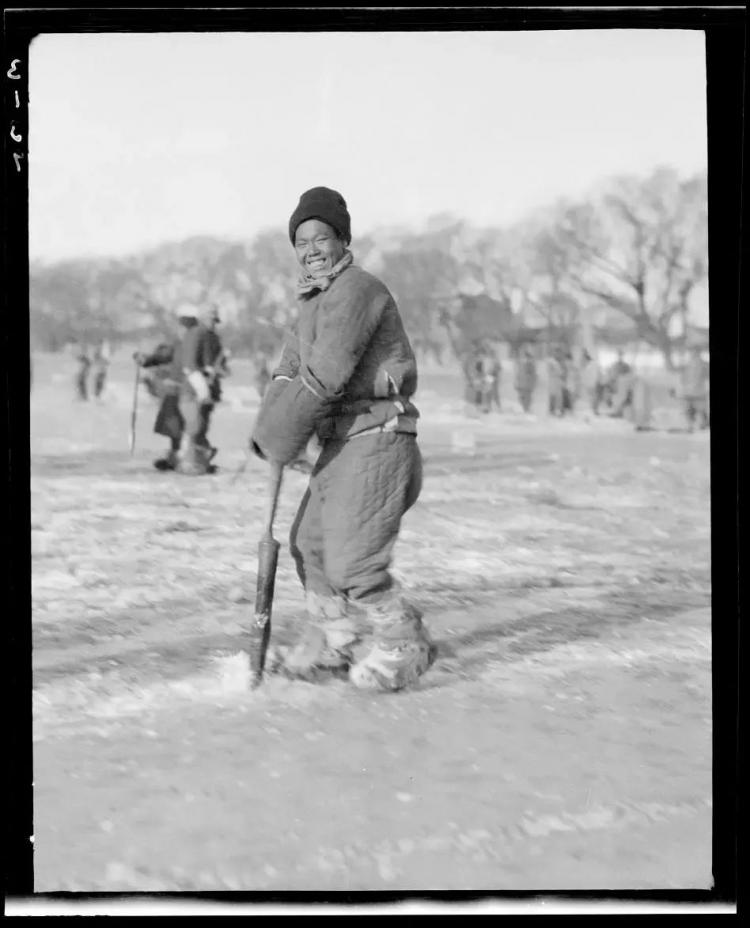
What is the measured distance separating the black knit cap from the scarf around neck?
0.25 feet

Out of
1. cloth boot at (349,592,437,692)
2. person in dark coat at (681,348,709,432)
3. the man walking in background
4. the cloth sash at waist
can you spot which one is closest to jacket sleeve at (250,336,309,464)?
the cloth sash at waist

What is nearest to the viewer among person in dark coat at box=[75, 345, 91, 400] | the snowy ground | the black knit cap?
the snowy ground

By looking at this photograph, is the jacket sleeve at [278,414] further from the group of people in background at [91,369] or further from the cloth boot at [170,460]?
the group of people in background at [91,369]

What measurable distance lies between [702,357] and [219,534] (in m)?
1.73

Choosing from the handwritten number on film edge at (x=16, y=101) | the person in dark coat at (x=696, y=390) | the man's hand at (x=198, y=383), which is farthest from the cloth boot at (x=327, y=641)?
the handwritten number on film edge at (x=16, y=101)

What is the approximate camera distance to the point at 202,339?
135 inches

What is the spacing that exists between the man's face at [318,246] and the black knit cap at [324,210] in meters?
0.02

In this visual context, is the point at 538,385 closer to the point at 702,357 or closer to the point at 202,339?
the point at 702,357

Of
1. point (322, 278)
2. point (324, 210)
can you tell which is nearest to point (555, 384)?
point (322, 278)

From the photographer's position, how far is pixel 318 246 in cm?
334

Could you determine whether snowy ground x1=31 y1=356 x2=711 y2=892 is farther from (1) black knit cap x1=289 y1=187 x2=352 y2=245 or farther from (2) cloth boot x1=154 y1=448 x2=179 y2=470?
(1) black knit cap x1=289 y1=187 x2=352 y2=245

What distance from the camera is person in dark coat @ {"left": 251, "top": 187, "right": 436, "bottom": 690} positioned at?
3285 millimetres

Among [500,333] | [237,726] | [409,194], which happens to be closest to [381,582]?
[237,726]

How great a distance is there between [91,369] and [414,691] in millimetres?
1518
